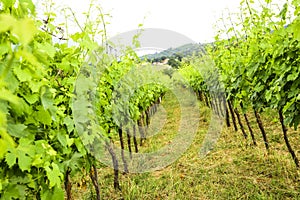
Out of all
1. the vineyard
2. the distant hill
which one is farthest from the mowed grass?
the distant hill

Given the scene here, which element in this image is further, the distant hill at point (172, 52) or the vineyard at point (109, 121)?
the distant hill at point (172, 52)

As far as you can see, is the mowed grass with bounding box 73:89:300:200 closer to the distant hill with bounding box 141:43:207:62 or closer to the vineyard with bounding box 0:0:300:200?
the vineyard with bounding box 0:0:300:200

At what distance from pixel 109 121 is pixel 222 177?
85.5 inches

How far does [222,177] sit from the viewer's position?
17.7ft

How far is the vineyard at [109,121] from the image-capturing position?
5.33ft

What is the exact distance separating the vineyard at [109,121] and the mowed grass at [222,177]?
0.06 feet

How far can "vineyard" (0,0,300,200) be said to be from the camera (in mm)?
1626

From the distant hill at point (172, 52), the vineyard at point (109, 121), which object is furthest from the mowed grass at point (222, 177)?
the distant hill at point (172, 52)

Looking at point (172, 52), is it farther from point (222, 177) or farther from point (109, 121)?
point (222, 177)

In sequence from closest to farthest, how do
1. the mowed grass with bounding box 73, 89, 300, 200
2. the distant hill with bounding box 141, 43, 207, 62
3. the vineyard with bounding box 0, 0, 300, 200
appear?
the vineyard with bounding box 0, 0, 300, 200, the mowed grass with bounding box 73, 89, 300, 200, the distant hill with bounding box 141, 43, 207, 62

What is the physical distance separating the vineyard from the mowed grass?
0.02 metres

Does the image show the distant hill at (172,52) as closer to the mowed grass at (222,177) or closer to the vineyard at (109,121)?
the vineyard at (109,121)

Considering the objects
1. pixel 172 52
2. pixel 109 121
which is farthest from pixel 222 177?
pixel 172 52

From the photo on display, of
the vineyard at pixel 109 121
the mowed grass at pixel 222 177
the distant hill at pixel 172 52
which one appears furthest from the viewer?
the distant hill at pixel 172 52
